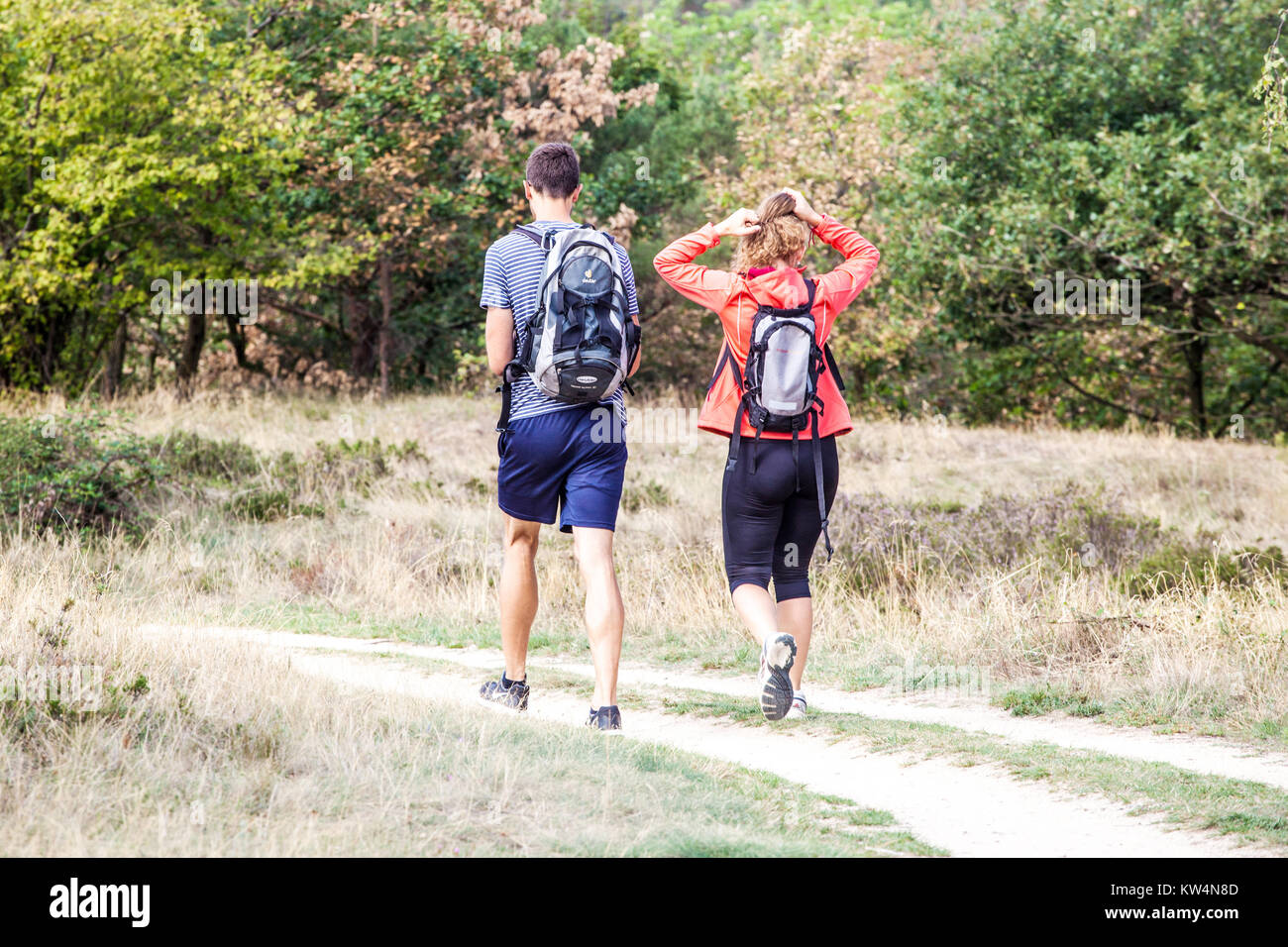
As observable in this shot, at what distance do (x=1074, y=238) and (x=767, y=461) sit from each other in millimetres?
13227

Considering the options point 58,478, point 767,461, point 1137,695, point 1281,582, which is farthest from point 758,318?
point 58,478

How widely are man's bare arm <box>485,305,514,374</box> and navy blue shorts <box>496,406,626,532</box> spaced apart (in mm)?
248

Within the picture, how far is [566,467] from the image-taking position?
5121 millimetres

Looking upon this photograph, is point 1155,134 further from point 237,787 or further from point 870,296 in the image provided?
point 237,787

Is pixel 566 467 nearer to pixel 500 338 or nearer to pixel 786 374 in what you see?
pixel 500 338

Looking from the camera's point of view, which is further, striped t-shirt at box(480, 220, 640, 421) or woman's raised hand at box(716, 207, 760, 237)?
woman's raised hand at box(716, 207, 760, 237)

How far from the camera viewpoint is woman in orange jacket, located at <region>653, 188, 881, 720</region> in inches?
207

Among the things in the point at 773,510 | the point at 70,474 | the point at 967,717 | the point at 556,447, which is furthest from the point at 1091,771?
the point at 70,474

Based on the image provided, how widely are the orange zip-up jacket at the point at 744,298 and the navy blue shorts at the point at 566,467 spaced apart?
1.62 feet

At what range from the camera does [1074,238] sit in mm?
17062

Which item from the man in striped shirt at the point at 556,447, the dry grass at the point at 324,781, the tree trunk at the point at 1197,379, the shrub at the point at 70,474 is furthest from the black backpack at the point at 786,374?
the tree trunk at the point at 1197,379

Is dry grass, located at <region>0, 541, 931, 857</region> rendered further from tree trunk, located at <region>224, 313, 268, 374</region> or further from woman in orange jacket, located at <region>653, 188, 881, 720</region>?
tree trunk, located at <region>224, 313, 268, 374</region>

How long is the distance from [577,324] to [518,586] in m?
1.18

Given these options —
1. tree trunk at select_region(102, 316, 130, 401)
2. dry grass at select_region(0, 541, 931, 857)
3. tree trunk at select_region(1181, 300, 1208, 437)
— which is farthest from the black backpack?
tree trunk at select_region(1181, 300, 1208, 437)
